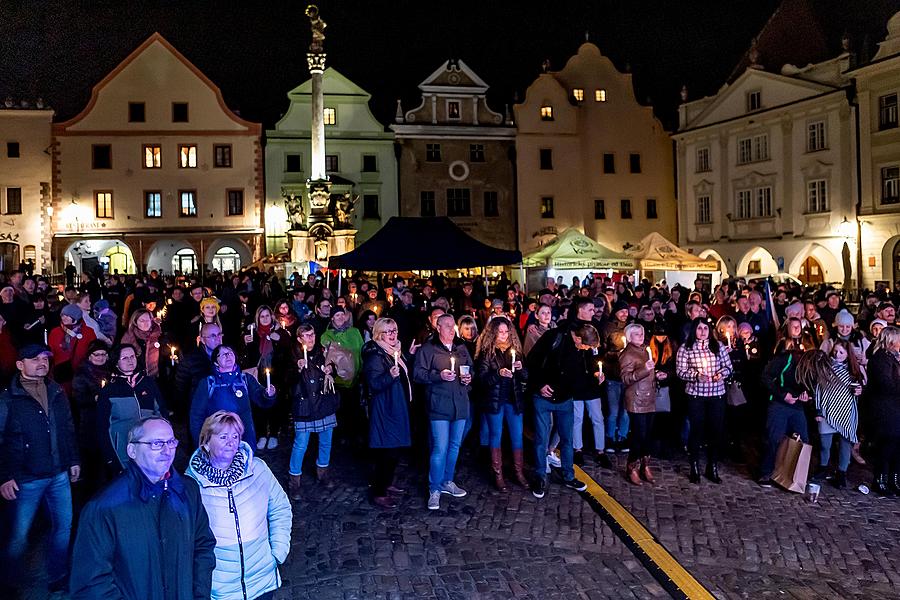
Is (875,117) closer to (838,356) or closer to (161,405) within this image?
(838,356)

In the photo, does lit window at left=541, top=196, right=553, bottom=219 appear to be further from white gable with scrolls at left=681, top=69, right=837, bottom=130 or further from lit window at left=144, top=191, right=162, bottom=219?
lit window at left=144, top=191, right=162, bottom=219

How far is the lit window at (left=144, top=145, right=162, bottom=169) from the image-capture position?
37062 millimetres

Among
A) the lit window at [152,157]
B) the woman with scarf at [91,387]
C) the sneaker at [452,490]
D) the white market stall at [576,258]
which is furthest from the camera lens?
the lit window at [152,157]

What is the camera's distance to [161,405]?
21.4ft

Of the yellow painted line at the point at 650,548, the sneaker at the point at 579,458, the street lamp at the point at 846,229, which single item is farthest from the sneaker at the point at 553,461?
the street lamp at the point at 846,229

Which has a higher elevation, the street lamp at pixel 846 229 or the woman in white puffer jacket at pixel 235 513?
the street lamp at pixel 846 229

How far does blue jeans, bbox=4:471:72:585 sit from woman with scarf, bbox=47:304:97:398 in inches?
114

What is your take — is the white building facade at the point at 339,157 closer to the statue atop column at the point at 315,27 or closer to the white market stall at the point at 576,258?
the statue atop column at the point at 315,27

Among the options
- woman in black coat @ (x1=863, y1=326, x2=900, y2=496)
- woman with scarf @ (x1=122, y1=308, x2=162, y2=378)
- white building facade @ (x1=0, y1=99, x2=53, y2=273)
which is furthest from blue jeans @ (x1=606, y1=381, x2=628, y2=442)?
white building facade @ (x1=0, y1=99, x2=53, y2=273)

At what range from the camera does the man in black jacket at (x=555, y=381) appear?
7.79 m

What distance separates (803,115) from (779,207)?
4017 mm

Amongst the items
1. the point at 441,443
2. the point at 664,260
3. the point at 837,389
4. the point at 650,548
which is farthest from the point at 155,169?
the point at 650,548

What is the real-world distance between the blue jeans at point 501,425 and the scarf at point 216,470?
4349 mm

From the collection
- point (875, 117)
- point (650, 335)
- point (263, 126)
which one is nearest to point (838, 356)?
point (650, 335)
